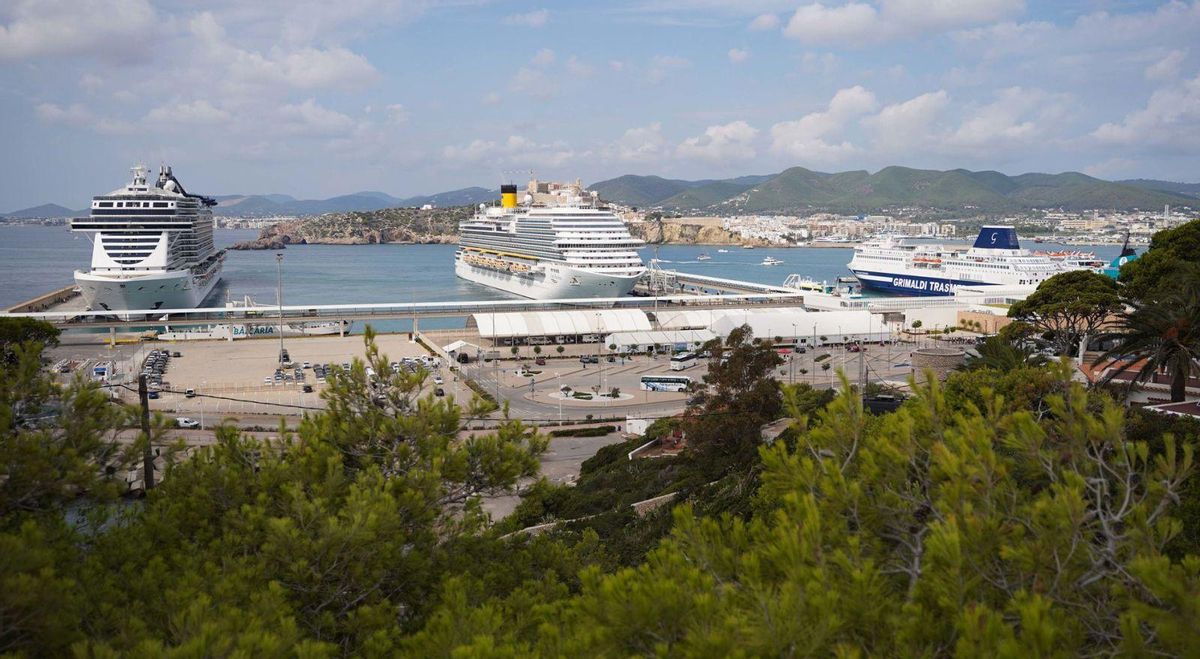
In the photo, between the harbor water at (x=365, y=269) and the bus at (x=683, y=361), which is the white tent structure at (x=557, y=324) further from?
the harbor water at (x=365, y=269)

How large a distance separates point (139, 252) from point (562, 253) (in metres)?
20.9

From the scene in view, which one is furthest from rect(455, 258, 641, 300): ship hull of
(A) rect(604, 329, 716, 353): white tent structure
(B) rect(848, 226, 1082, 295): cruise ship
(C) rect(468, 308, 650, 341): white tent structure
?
(B) rect(848, 226, 1082, 295): cruise ship

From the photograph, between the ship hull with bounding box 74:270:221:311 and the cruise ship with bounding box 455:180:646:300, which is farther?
the cruise ship with bounding box 455:180:646:300

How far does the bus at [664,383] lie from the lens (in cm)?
2550

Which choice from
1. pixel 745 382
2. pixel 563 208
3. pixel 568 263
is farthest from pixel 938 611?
pixel 563 208

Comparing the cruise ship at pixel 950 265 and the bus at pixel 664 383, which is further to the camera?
the cruise ship at pixel 950 265

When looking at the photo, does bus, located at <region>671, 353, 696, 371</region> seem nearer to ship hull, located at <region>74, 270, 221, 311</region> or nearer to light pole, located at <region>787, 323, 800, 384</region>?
light pole, located at <region>787, 323, 800, 384</region>

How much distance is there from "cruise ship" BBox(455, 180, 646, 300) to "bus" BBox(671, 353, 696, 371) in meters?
17.5

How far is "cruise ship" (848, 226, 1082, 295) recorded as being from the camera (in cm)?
5378

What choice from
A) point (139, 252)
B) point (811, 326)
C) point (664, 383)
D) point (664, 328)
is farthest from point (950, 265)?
point (139, 252)

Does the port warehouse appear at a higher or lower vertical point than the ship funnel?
lower

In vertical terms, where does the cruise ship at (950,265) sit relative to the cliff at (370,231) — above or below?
below

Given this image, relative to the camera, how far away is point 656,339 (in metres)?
33.1

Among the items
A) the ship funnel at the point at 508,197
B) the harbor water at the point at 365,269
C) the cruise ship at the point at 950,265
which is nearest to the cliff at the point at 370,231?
the harbor water at the point at 365,269
